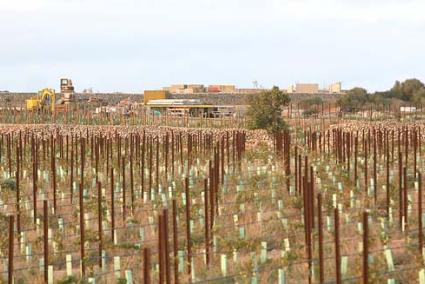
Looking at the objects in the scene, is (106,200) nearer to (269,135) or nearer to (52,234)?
(52,234)

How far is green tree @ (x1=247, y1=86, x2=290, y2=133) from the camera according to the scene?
76.7 ft

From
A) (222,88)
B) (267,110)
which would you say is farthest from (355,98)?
(222,88)

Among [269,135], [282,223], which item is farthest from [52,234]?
[269,135]

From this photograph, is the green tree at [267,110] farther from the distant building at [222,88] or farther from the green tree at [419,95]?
the distant building at [222,88]

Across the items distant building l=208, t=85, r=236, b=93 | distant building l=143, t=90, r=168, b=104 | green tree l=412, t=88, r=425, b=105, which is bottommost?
green tree l=412, t=88, r=425, b=105

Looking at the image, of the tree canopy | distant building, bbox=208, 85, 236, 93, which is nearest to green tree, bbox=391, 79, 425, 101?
the tree canopy

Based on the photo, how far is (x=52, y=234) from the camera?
7.92 m

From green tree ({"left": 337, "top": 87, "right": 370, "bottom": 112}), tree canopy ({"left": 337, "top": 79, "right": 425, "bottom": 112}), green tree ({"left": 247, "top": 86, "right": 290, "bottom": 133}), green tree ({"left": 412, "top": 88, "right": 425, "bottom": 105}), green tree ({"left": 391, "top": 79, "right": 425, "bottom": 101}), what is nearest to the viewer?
green tree ({"left": 247, "top": 86, "right": 290, "bottom": 133})

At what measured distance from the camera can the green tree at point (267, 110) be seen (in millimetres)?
23375

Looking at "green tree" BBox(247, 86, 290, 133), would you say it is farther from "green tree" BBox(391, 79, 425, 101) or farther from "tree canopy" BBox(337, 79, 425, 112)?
"green tree" BBox(391, 79, 425, 101)

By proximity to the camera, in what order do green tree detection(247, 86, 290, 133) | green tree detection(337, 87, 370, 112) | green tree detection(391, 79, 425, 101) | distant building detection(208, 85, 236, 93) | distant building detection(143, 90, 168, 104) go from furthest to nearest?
distant building detection(208, 85, 236, 93) < distant building detection(143, 90, 168, 104) < green tree detection(391, 79, 425, 101) < green tree detection(337, 87, 370, 112) < green tree detection(247, 86, 290, 133)

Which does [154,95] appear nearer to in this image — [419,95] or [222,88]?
[419,95]

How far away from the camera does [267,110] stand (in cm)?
2341

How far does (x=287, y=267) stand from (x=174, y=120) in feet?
68.5
